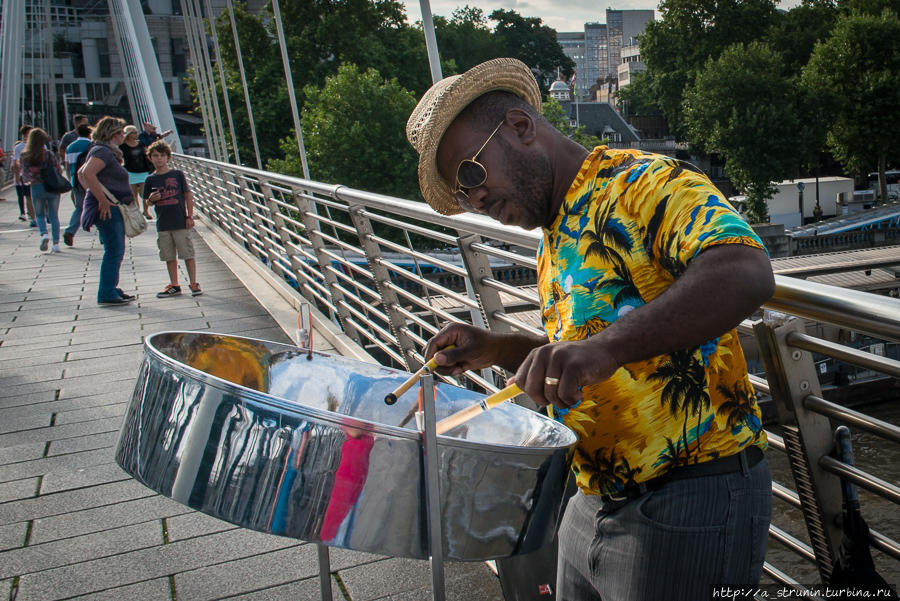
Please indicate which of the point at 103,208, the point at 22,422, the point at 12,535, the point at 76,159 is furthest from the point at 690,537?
the point at 76,159

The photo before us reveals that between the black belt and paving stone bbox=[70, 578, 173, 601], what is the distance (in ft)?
5.09

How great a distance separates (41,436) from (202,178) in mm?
10316

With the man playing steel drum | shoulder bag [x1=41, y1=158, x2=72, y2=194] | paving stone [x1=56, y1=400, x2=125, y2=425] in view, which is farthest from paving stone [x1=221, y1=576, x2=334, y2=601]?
shoulder bag [x1=41, y1=158, x2=72, y2=194]

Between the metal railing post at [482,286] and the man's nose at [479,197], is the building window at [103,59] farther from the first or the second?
the man's nose at [479,197]

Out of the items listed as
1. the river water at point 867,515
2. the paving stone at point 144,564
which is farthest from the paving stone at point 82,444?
the river water at point 867,515

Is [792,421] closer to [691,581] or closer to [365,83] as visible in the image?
[691,581]

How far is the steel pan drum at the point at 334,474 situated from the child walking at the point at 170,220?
5.95m

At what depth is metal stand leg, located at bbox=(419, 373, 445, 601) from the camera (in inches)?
44.1

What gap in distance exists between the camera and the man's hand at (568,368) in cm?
98

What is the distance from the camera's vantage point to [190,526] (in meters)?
2.68

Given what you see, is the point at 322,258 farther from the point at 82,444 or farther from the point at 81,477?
the point at 81,477

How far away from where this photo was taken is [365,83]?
1336 inches

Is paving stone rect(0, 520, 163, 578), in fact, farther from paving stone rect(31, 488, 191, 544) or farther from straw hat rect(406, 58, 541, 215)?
straw hat rect(406, 58, 541, 215)

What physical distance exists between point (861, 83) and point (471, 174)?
1801 inches
